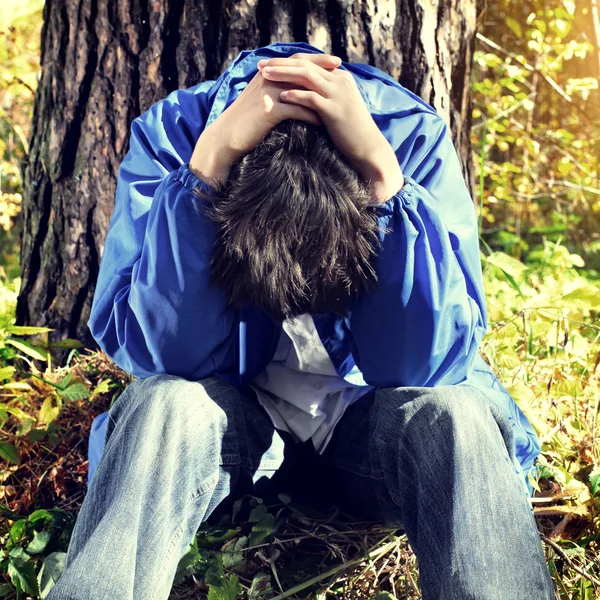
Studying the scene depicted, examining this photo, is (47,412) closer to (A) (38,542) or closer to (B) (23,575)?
(A) (38,542)

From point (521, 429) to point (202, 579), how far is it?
82 cm

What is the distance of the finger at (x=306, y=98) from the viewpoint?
134 cm

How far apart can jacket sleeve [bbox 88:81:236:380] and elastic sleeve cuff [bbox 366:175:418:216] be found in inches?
13.8

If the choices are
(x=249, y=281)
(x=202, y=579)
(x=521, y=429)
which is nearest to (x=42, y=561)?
(x=202, y=579)

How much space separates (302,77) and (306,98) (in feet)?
0.16

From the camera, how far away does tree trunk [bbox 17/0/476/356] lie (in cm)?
209

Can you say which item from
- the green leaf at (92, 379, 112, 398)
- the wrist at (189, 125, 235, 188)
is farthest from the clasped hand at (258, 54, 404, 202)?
the green leaf at (92, 379, 112, 398)

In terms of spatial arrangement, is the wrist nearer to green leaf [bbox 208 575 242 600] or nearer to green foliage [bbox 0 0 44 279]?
green leaf [bbox 208 575 242 600]

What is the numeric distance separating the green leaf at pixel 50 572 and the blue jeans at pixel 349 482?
319mm

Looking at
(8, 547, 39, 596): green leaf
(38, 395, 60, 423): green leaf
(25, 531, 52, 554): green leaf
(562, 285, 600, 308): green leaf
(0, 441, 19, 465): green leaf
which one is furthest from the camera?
(562, 285, 600, 308): green leaf

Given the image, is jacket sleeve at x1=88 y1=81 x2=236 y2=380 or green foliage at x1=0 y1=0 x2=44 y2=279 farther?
green foliage at x1=0 y1=0 x2=44 y2=279

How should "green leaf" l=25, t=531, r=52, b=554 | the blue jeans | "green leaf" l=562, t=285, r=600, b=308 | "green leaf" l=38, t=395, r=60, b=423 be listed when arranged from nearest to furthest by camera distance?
the blue jeans, "green leaf" l=25, t=531, r=52, b=554, "green leaf" l=38, t=395, r=60, b=423, "green leaf" l=562, t=285, r=600, b=308

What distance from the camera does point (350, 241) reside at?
1377 millimetres

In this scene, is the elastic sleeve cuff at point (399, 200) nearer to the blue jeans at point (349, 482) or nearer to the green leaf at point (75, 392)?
the blue jeans at point (349, 482)
